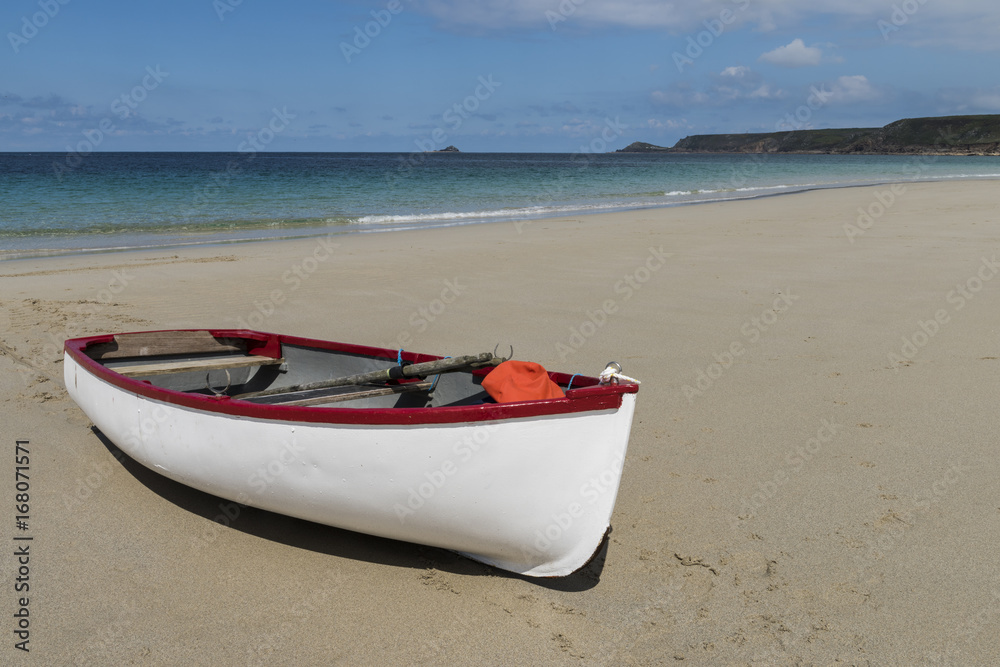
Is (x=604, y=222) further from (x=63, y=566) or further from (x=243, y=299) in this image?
(x=63, y=566)

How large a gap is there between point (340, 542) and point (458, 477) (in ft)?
3.45

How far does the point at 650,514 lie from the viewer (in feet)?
13.4

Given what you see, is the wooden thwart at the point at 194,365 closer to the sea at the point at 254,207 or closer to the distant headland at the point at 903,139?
the sea at the point at 254,207

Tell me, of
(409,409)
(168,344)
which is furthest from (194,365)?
(409,409)

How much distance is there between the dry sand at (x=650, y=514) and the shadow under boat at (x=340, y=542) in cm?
2

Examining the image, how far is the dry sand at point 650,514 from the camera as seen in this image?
3.09m

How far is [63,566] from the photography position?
12.0 ft

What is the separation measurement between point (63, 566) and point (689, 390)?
432 centimetres

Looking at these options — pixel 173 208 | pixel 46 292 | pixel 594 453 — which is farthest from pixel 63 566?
pixel 173 208

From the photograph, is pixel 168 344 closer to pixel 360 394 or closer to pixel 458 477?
pixel 360 394

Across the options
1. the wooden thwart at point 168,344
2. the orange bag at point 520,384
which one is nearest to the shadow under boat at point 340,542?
the orange bag at point 520,384

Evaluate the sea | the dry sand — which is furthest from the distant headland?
the dry sand

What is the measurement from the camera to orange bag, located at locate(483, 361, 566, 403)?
3.42m

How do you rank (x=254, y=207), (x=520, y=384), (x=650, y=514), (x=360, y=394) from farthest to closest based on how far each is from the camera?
(x=254, y=207) < (x=360, y=394) < (x=650, y=514) < (x=520, y=384)
